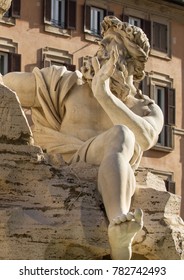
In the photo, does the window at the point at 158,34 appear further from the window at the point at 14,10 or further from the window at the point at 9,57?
the window at the point at 9,57

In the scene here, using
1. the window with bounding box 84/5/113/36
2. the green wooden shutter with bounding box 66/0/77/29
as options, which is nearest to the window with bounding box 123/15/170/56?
the window with bounding box 84/5/113/36

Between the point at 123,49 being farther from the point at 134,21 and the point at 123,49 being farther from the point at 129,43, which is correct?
the point at 134,21

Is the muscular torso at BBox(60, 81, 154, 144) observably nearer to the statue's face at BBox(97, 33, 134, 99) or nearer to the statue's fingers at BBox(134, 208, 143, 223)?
the statue's face at BBox(97, 33, 134, 99)

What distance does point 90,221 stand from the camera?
792 cm

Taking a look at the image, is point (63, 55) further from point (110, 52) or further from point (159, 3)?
point (110, 52)

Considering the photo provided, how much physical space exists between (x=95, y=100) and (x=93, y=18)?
2616cm

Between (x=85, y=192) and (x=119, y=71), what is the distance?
127 cm

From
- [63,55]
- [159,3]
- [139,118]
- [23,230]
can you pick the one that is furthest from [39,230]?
[159,3]

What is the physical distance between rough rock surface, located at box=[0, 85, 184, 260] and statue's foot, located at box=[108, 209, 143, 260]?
27 centimetres

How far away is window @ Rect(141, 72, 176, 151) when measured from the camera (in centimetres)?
3598

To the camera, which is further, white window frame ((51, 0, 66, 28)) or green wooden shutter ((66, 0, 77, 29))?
green wooden shutter ((66, 0, 77, 29))

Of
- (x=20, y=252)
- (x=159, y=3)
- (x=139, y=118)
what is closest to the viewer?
(x=20, y=252)

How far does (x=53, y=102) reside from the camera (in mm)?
9000

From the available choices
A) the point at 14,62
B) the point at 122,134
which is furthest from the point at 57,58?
the point at 122,134
